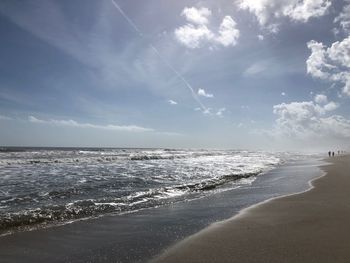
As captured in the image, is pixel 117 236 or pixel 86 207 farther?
pixel 86 207

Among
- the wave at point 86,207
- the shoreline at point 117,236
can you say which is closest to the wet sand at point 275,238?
the shoreline at point 117,236

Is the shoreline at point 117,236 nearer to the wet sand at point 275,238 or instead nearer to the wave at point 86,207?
the wet sand at point 275,238

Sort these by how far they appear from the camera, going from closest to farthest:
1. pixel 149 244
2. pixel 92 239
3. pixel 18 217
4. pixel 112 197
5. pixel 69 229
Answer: pixel 149 244
pixel 92 239
pixel 69 229
pixel 18 217
pixel 112 197

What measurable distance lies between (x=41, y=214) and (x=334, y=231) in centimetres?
738

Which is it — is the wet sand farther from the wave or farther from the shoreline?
the wave

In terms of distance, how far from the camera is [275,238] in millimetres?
7000

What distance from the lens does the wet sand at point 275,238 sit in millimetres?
5871

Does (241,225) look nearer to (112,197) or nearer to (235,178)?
(112,197)

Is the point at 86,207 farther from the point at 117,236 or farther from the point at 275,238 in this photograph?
the point at 275,238

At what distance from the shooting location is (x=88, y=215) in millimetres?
9883

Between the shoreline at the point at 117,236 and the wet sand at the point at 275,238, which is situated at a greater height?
the wet sand at the point at 275,238

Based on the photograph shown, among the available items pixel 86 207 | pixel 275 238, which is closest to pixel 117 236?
pixel 275 238

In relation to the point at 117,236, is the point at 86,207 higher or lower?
higher

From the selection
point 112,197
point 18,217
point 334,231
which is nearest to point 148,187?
point 112,197
